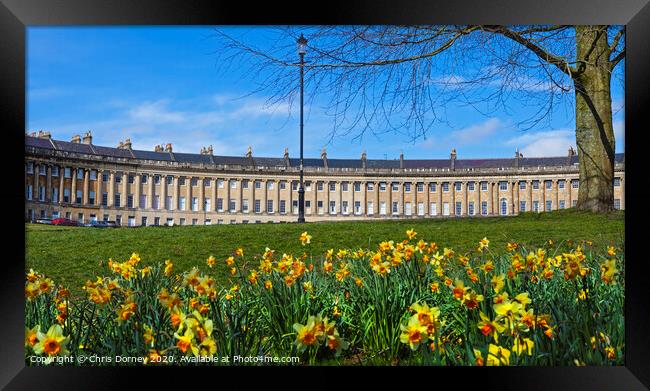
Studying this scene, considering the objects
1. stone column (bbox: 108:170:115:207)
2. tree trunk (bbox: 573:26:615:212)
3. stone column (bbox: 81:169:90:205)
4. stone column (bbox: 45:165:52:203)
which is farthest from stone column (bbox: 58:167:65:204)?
tree trunk (bbox: 573:26:615:212)

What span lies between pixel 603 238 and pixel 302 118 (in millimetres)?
3492

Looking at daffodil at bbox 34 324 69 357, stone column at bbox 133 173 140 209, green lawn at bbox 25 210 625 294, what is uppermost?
stone column at bbox 133 173 140 209

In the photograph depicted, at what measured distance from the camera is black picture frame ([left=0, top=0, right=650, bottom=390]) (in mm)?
3850

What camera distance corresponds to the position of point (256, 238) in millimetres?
7113

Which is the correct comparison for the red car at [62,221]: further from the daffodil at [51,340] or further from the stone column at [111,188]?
the daffodil at [51,340]

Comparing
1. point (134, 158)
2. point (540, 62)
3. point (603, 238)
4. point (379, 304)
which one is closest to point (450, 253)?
point (379, 304)

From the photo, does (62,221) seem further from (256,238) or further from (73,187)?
(256,238)

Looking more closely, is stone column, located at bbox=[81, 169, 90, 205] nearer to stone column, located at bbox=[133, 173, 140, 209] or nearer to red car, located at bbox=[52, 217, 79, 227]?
red car, located at bbox=[52, 217, 79, 227]

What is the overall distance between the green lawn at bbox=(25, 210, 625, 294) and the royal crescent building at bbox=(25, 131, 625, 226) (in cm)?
16

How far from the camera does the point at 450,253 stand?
4.40 metres
